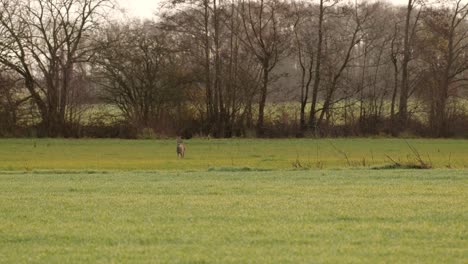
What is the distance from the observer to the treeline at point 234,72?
50500 mm

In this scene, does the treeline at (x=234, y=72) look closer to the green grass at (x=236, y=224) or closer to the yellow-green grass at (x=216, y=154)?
the yellow-green grass at (x=216, y=154)

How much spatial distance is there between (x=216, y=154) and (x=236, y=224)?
26.4 metres

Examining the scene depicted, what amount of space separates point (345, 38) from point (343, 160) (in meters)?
27.2

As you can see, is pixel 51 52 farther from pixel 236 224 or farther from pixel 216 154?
pixel 236 224

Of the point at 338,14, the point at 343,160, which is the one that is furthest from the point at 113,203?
the point at 338,14

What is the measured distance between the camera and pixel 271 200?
13.2 meters

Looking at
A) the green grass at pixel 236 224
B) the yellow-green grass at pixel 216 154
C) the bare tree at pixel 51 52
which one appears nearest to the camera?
the green grass at pixel 236 224

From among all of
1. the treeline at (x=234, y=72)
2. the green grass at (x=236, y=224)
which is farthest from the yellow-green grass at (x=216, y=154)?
the green grass at (x=236, y=224)

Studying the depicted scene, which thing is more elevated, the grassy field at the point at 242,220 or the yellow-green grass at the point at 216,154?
the yellow-green grass at the point at 216,154

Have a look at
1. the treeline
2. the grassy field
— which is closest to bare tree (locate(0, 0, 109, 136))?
the treeline

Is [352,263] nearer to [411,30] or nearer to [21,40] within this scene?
[21,40]

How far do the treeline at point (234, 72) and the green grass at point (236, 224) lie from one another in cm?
3532

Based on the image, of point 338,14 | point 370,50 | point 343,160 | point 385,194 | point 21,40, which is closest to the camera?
point 385,194

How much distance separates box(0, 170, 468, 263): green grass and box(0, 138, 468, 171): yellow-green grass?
1150cm
